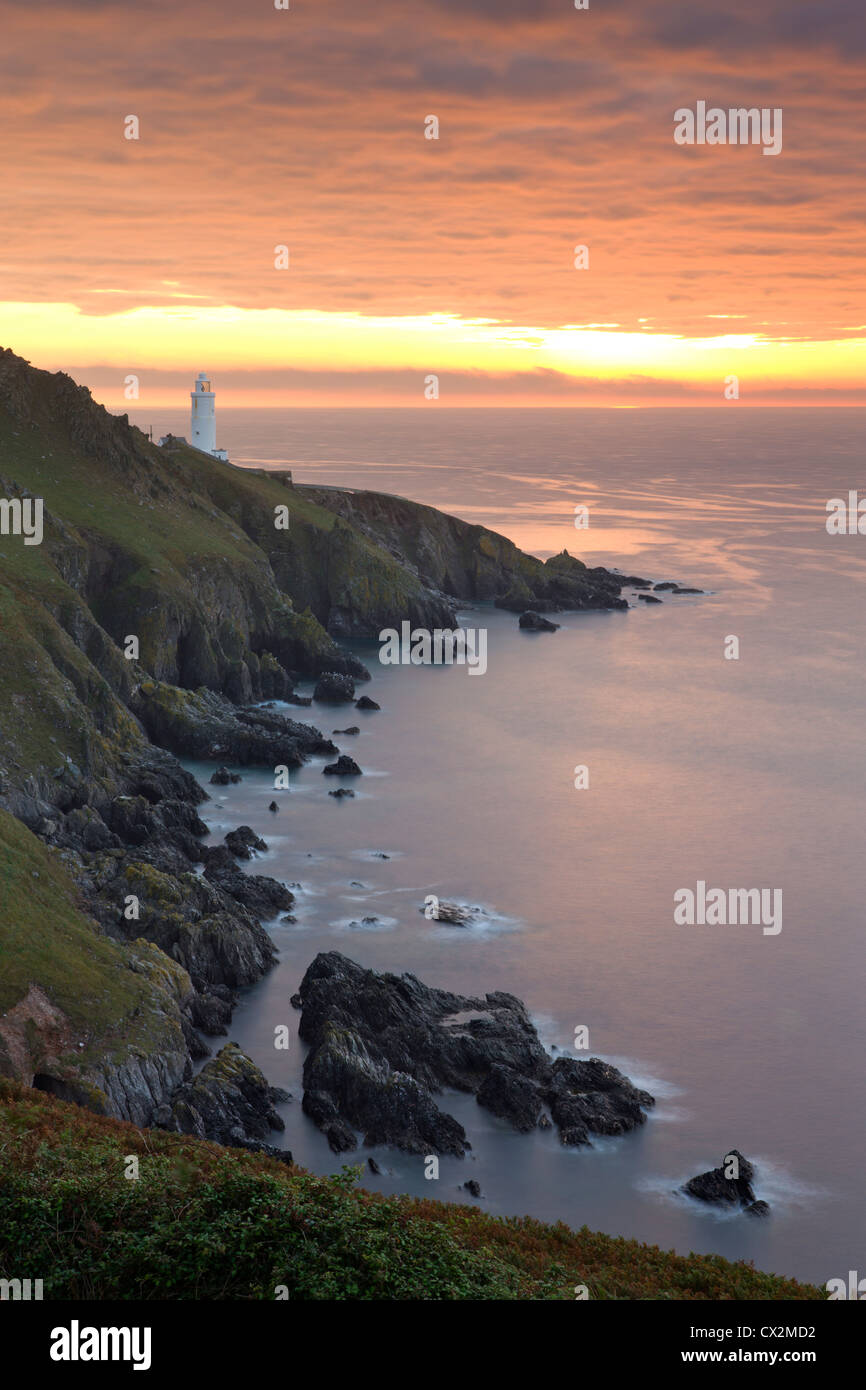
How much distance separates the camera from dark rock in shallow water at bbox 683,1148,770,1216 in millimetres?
Answer: 40938

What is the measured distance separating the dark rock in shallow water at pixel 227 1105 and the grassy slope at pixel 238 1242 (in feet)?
35.1

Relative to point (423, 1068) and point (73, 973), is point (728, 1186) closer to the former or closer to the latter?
point (423, 1068)

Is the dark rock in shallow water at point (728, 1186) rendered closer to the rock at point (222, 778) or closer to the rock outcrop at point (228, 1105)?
the rock outcrop at point (228, 1105)

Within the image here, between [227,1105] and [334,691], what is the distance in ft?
217

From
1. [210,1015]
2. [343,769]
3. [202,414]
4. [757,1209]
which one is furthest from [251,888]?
[202,414]

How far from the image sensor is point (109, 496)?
10862 centimetres

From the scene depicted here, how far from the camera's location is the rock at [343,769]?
84875 millimetres

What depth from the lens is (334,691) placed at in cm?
10694

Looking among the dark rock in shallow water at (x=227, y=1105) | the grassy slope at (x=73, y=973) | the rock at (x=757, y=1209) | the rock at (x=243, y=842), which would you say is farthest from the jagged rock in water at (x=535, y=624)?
the rock at (x=757, y=1209)

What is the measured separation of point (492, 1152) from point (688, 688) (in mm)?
80869

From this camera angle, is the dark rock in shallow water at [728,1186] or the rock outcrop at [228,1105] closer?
the rock outcrop at [228,1105]
